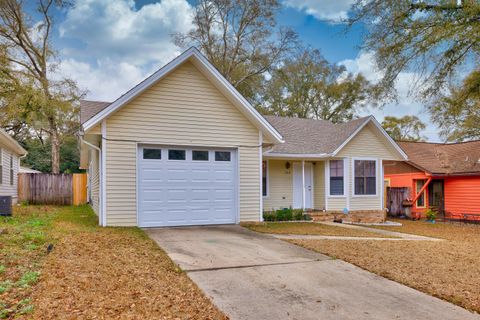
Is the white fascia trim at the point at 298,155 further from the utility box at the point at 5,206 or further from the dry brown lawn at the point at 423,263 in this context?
the utility box at the point at 5,206

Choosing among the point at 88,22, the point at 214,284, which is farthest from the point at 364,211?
the point at 88,22

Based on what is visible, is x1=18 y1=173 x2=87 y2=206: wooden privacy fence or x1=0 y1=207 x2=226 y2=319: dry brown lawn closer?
x1=0 y1=207 x2=226 y2=319: dry brown lawn

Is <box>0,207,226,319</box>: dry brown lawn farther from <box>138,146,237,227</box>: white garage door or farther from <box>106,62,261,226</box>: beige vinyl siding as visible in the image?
<box>138,146,237,227</box>: white garage door

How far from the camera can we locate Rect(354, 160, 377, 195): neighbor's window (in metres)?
15.4

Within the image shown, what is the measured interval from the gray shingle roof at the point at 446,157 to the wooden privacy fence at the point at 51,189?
62.4 ft

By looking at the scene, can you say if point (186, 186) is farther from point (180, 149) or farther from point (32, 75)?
point (32, 75)

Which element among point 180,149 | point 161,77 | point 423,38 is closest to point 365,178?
point 180,149

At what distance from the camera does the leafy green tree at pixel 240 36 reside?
1091 inches

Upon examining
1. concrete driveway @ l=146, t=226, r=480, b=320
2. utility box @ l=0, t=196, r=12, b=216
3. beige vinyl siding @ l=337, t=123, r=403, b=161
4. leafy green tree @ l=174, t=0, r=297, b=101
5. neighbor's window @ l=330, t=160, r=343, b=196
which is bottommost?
concrete driveway @ l=146, t=226, r=480, b=320

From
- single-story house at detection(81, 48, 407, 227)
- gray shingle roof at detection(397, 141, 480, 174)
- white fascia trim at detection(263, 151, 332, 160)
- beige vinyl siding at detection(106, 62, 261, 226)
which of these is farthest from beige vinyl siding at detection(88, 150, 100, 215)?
gray shingle roof at detection(397, 141, 480, 174)

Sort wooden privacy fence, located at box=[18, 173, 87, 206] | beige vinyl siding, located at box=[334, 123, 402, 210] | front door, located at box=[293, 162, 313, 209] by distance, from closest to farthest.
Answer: beige vinyl siding, located at box=[334, 123, 402, 210] < front door, located at box=[293, 162, 313, 209] < wooden privacy fence, located at box=[18, 173, 87, 206]

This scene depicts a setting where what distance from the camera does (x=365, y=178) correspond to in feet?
51.0

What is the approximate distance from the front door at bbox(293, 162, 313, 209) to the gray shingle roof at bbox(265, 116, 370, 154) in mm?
886

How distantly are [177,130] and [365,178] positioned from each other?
9.11m
